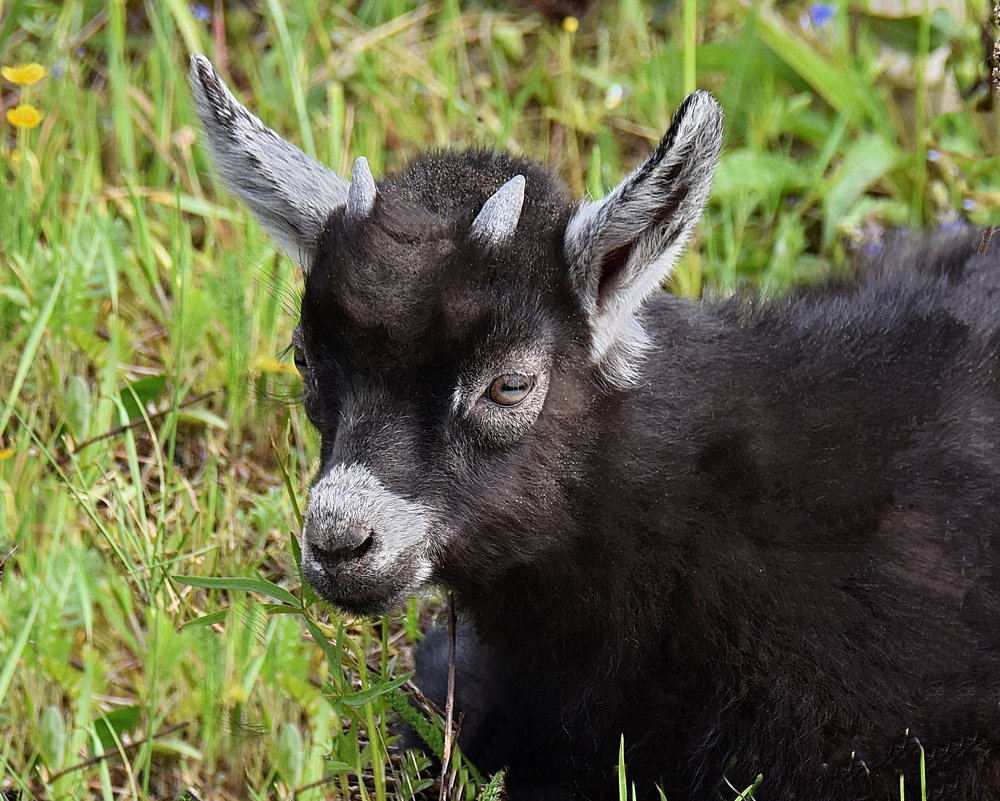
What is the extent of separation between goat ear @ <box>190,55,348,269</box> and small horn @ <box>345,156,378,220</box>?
19 centimetres

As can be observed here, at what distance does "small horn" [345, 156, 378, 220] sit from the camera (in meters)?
4.11

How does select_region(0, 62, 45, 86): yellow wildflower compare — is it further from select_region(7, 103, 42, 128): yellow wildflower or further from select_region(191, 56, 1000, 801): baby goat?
select_region(191, 56, 1000, 801): baby goat

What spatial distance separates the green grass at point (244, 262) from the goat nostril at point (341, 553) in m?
0.20

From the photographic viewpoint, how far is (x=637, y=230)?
406cm

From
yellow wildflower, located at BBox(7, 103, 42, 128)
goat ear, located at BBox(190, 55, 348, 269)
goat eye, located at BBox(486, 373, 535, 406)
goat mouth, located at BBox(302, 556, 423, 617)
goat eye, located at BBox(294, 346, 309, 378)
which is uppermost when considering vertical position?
goat ear, located at BBox(190, 55, 348, 269)

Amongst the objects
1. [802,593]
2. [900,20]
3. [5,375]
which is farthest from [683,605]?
[900,20]

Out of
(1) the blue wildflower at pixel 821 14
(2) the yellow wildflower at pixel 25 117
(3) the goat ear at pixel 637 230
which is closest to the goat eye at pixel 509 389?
(3) the goat ear at pixel 637 230

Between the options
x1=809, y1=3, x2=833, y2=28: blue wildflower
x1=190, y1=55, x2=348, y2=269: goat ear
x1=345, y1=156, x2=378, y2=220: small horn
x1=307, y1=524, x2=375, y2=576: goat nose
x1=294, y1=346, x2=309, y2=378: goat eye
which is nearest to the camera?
x1=307, y1=524, x2=375, y2=576: goat nose

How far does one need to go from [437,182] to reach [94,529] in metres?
2.03

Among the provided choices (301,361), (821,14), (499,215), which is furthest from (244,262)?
(821,14)

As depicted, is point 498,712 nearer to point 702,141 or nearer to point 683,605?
point 683,605

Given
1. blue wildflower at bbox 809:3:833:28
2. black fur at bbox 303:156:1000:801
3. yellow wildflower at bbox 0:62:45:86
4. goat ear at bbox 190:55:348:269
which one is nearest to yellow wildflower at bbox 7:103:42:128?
yellow wildflower at bbox 0:62:45:86

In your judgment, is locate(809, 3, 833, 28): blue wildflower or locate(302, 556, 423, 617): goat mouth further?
locate(809, 3, 833, 28): blue wildflower

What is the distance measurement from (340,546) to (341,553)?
29mm
